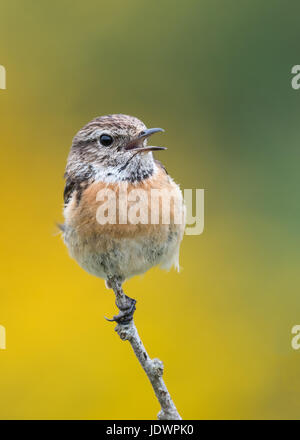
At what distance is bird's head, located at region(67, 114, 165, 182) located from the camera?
4.92m

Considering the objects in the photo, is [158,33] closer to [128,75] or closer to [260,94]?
[128,75]

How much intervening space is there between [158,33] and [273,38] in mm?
1385

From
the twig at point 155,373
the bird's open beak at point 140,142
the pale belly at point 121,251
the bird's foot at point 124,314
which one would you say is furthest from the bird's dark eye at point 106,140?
the twig at point 155,373

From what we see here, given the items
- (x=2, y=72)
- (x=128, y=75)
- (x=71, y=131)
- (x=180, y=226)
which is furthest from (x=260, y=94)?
(x=180, y=226)

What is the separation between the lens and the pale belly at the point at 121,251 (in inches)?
189

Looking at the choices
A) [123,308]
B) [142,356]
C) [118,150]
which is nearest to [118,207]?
[118,150]

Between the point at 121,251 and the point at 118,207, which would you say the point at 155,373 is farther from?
the point at 118,207

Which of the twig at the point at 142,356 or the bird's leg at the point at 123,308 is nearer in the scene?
the twig at the point at 142,356

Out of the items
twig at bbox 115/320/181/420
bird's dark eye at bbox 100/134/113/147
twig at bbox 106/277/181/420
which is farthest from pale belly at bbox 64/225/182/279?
bird's dark eye at bbox 100/134/113/147

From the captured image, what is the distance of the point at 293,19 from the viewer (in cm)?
806

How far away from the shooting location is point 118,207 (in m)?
4.79

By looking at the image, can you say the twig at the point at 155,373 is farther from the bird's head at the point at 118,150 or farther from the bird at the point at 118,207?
the bird's head at the point at 118,150

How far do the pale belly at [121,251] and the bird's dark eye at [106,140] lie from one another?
0.68 meters

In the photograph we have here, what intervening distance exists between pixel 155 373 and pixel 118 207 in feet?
4.05
